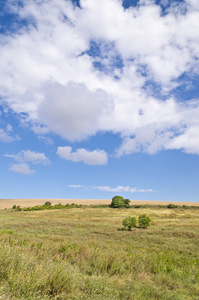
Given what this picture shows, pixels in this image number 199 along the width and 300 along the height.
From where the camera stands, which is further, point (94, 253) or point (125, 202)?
point (125, 202)

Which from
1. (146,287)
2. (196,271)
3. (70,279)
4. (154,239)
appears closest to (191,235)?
(154,239)

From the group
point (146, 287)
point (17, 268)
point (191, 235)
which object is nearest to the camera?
Result: point (17, 268)

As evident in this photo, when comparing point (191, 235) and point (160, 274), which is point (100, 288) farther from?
point (191, 235)

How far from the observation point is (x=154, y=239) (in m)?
21.5

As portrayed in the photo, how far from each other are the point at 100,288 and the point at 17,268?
2.59 metres

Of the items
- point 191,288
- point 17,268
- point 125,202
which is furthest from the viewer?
point 125,202

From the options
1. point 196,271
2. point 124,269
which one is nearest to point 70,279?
point 124,269

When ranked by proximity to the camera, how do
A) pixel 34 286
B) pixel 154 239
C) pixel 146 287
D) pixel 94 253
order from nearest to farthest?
pixel 34 286 → pixel 146 287 → pixel 94 253 → pixel 154 239

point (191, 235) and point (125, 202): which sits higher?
point (125, 202)

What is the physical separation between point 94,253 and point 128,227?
21312mm

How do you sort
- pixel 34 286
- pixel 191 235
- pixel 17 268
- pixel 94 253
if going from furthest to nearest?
pixel 191 235, pixel 94 253, pixel 17 268, pixel 34 286

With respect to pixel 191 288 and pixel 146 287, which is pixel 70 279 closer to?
pixel 146 287

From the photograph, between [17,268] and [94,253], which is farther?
[94,253]

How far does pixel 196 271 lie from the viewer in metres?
9.30
